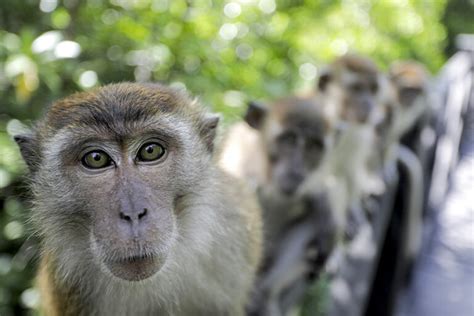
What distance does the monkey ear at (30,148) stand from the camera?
7.58ft

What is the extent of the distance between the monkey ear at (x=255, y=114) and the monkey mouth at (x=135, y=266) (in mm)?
2055

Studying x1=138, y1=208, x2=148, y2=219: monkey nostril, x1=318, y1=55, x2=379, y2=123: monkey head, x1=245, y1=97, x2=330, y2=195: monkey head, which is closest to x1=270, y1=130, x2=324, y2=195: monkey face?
x1=245, y1=97, x2=330, y2=195: monkey head

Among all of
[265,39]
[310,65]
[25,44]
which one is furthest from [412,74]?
[25,44]

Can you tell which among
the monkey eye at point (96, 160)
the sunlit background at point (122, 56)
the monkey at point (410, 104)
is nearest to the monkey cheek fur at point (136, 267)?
the monkey eye at point (96, 160)

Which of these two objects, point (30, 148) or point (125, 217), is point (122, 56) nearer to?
point (30, 148)

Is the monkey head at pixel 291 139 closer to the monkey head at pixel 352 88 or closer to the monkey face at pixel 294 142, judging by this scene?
the monkey face at pixel 294 142

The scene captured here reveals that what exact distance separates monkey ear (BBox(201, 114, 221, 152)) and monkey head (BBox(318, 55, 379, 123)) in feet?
10.7

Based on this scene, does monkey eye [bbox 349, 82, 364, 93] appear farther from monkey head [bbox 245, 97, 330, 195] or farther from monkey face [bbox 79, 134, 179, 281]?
monkey face [bbox 79, 134, 179, 281]

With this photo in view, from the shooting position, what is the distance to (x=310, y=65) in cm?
668

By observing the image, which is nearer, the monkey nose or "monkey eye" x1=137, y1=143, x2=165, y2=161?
the monkey nose

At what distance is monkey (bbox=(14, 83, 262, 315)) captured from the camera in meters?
2.01

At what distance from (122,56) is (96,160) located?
191 cm

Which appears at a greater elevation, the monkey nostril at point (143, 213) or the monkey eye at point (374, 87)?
the monkey eye at point (374, 87)

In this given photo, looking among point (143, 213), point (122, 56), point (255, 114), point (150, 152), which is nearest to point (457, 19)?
point (255, 114)
